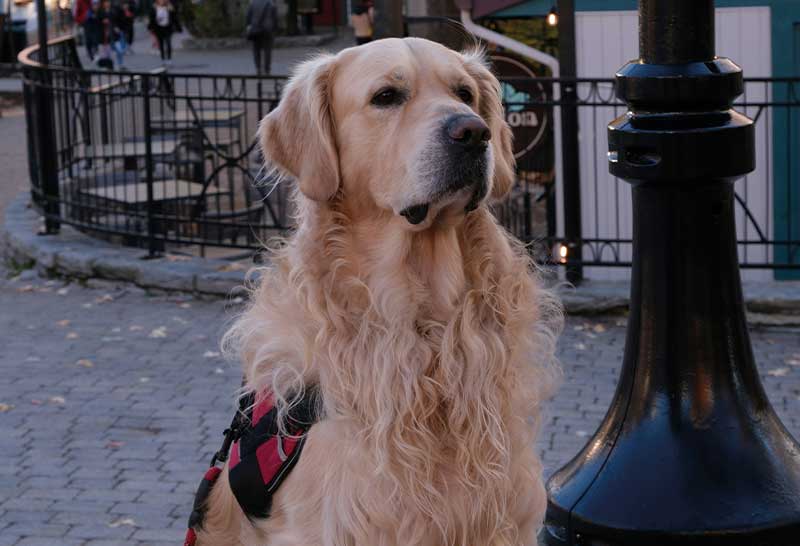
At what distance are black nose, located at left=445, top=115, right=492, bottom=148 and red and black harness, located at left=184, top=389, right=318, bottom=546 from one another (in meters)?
0.80

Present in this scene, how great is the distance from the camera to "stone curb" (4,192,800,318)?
8938 millimetres

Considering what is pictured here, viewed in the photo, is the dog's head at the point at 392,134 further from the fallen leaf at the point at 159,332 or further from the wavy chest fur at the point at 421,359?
the fallen leaf at the point at 159,332

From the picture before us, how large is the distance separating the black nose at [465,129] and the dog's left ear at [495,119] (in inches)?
11.4

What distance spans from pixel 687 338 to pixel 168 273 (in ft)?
24.3

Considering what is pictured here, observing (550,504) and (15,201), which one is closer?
(550,504)

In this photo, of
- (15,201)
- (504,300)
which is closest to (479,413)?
(504,300)

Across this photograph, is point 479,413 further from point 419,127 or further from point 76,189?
point 76,189

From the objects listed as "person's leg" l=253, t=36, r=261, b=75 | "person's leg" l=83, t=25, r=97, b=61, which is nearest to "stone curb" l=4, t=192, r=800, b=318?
"person's leg" l=253, t=36, r=261, b=75

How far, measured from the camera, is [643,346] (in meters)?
3.07

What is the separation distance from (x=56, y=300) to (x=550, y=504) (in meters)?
7.43

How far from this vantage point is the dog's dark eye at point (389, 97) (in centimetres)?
367

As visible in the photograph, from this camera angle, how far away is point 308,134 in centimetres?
377

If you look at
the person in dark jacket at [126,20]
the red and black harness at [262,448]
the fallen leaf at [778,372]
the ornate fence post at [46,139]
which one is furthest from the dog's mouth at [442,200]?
the person in dark jacket at [126,20]

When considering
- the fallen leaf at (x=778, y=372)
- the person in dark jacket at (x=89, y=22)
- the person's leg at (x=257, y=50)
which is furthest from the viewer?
the person in dark jacket at (x=89, y=22)
